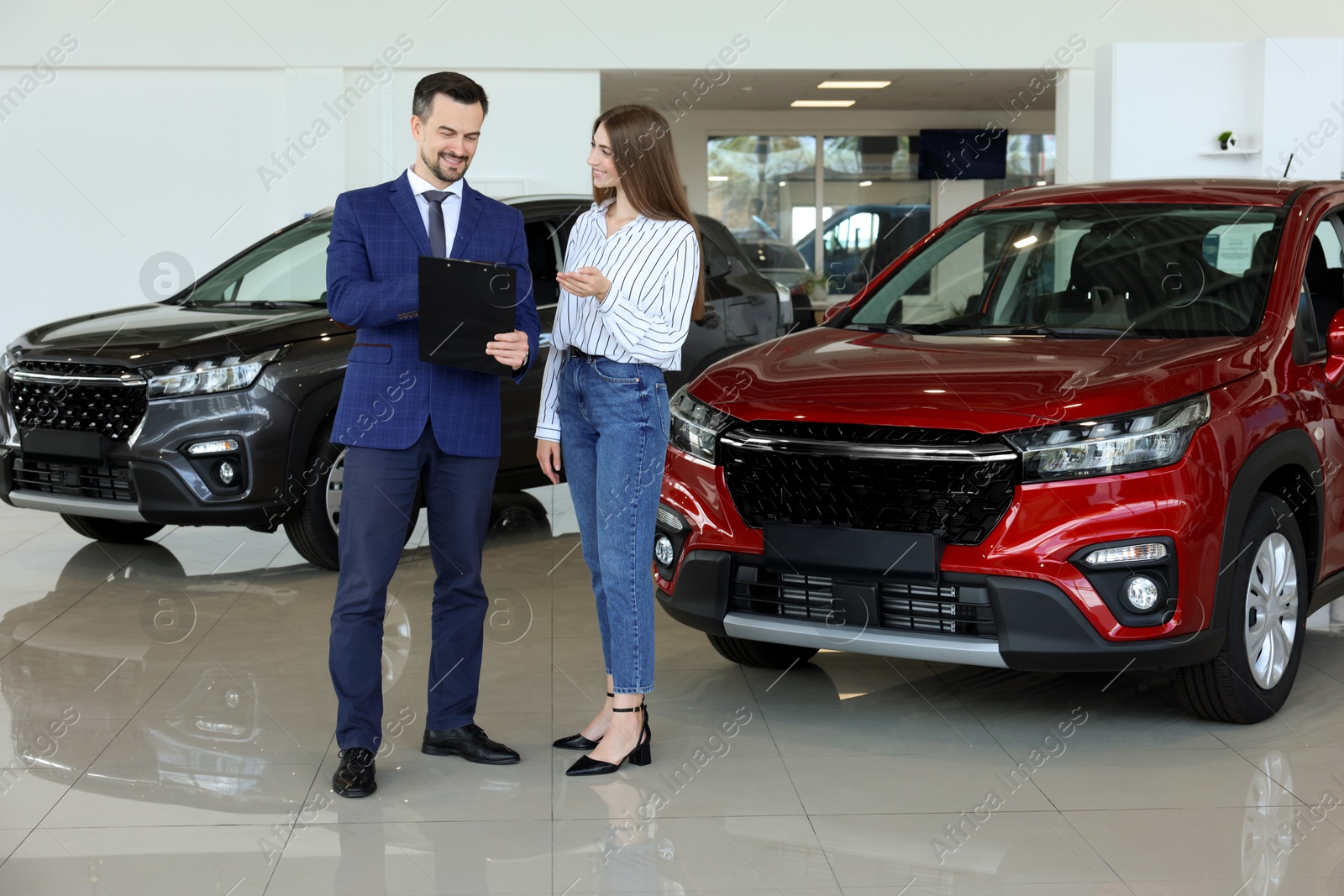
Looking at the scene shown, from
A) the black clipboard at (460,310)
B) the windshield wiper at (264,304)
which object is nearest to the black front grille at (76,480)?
the windshield wiper at (264,304)

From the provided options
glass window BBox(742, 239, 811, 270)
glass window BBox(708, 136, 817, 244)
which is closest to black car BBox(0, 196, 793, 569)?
glass window BBox(742, 239, 811, 270)

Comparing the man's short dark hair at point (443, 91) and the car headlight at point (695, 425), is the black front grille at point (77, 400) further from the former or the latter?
the man's short dark hair at point (443, 91)

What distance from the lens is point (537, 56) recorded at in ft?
37.8

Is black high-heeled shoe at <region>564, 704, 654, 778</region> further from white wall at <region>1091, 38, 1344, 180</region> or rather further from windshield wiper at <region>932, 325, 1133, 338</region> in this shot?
white wall at <region>1091, 38, 1344, 180</region>

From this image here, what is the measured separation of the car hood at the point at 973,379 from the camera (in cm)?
326

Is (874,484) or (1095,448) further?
(874,484)

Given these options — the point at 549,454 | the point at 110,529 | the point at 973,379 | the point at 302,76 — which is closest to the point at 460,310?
the point at 549,454

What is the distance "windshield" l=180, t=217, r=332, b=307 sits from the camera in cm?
580

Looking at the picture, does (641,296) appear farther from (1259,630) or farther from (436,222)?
(1259,630)

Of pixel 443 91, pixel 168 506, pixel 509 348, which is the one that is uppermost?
pixel 443 91

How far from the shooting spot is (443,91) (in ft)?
10.2

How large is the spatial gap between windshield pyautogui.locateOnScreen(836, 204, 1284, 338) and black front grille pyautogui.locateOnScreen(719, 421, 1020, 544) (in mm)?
836

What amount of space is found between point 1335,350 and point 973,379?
1.16 metres

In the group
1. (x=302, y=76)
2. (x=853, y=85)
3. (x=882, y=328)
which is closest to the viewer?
(x=882, y=328)
